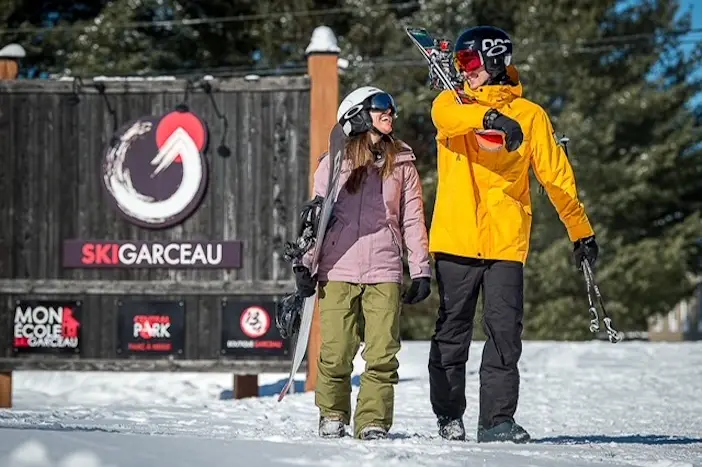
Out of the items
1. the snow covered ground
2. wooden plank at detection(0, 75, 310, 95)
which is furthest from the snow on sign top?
the snow covered ground

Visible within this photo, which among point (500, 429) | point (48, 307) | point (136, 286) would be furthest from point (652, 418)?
point (48, 307)

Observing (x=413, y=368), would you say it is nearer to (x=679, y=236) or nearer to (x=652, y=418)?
(x=652, y=418)

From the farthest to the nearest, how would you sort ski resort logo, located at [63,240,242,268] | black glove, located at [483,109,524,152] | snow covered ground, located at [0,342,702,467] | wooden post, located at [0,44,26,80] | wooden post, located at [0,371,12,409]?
wooden post, located at [0,44,26,80] < wooden post, located at [0,371,12,409] < ski resort logo, located at [63,240,242,268] < black glove, located at [483,109,524,152] < snow covered ground, located at [0,342,702,467]

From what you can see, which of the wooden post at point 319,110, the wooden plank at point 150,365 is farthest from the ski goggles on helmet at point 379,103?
the wooden plank at point 150,365

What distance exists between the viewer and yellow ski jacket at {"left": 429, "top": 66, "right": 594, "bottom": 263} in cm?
576

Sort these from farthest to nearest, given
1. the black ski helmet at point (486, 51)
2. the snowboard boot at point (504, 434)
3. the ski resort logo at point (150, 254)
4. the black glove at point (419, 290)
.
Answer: the ski resort logo at point (150, 254) → the black ski helmet at point (486, 51) → the black glove at point (419, 290) → the snowboard boot at point (504, 434)

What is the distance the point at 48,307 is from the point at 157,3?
685 inches

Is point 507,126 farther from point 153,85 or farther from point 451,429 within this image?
point 153,85

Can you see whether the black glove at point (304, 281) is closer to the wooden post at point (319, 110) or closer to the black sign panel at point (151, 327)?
the wooden post at point (319, 110)

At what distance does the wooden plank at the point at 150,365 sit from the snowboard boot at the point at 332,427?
4.83m

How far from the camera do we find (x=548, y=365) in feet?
43.5

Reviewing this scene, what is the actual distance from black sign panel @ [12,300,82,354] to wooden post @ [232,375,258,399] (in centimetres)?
145

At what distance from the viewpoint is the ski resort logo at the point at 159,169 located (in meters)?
10.6

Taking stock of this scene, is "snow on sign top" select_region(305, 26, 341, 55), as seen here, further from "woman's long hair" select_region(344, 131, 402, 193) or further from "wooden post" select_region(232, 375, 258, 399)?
"woman's long hair" select_region(344, 131, 402, 193)
